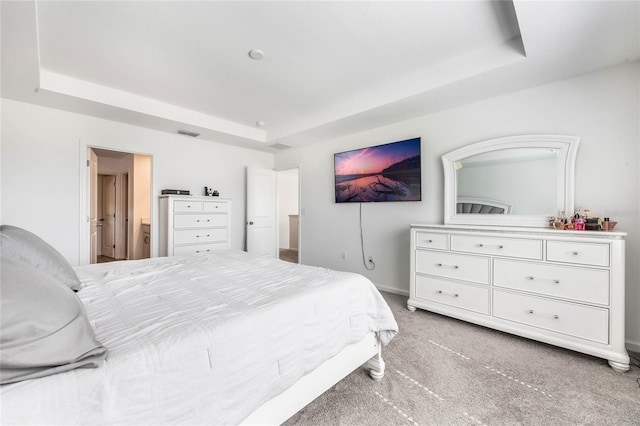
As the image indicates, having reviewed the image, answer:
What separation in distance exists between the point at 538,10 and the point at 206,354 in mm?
2620

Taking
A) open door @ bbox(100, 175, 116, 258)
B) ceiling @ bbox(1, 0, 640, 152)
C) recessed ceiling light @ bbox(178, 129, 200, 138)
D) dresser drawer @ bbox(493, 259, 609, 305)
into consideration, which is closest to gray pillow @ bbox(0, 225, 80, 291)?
ceiling @ bbox(1, 0, 640, 152)

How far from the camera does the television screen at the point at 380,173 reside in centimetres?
347

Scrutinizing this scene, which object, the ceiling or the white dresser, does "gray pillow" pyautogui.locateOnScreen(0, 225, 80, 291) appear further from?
the white dresser

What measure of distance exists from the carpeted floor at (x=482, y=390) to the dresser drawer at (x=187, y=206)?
10.3 ft

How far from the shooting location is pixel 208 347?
103 cm

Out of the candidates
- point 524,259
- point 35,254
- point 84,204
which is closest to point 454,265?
point 524,259

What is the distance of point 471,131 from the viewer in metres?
3.03

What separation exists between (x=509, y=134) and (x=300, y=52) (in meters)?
2.26

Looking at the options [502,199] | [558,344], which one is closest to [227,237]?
[502,199]

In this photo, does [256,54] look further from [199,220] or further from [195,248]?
[195,248]

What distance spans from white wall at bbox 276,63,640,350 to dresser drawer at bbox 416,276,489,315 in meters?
0.62

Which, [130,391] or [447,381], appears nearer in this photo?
[130,391]

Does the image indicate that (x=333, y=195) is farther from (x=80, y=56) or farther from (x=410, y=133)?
(x=80, y=56)

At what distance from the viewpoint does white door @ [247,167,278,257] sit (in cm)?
485
